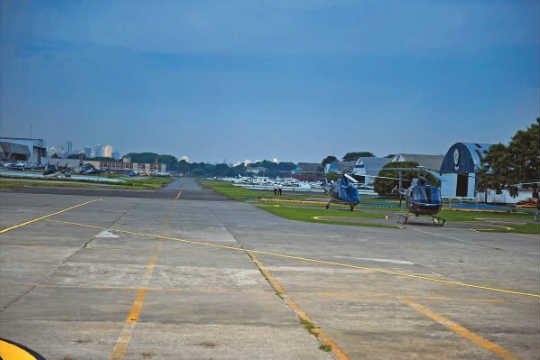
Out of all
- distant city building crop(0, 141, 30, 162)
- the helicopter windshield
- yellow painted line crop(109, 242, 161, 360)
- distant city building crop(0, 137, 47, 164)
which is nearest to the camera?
yellow painted line crop(109, 242, 161, 360)

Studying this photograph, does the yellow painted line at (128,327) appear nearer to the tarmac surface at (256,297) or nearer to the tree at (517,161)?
the tarmac surface at (256,297)

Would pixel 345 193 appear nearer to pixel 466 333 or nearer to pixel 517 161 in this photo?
pixel 517 161

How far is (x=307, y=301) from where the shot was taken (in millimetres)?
10891

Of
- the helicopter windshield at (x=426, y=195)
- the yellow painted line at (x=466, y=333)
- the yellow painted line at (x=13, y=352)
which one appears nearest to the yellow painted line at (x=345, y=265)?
the yellow painted line at (x=466, y=333)

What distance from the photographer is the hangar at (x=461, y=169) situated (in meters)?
83.8

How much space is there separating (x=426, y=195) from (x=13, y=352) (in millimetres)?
31701

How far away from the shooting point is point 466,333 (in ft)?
29.6

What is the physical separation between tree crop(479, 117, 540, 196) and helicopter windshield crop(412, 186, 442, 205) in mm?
30266

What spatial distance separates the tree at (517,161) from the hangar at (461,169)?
19.3 m

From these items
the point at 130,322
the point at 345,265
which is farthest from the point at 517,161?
the point at 130,322

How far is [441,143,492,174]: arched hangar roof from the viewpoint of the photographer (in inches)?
3258

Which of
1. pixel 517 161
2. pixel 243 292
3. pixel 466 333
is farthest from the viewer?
pixel 517 161

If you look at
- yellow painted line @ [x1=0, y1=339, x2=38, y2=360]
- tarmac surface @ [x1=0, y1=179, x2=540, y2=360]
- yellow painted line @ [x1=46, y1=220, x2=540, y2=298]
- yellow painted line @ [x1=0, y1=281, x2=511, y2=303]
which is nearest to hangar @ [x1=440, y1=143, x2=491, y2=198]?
tarmac surface @ [x1=0, y1=179, x2=540, y2=360]

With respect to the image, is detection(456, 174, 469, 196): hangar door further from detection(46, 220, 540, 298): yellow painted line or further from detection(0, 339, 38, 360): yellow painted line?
detection(0, 339, 38, 360): yellow painted line
